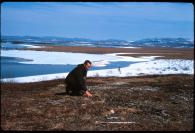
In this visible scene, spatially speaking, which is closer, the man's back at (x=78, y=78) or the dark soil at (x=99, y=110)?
the dark soil at (x=99, y=110)

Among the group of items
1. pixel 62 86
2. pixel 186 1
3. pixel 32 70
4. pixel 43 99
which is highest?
pixel 186 1

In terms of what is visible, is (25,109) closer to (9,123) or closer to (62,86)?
(9,123)

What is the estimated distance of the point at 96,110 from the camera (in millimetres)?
12117

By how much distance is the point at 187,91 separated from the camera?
16859 mm

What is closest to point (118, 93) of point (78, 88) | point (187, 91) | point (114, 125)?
point (78, 88)

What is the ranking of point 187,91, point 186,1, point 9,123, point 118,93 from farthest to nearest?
point 187,91
point 118,93
point 9,123
point 186,1

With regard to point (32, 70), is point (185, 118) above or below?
above

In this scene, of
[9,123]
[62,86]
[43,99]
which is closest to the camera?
[9,123]

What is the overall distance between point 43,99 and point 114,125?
14.7 ft

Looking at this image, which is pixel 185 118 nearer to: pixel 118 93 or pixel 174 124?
pixel 174 124

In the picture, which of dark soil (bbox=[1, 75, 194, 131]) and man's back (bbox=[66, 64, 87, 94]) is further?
man's back (bbox=[66, 64, 87, 94])

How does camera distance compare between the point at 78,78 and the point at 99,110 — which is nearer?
the point at 99,110

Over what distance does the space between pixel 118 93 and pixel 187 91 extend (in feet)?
9.89

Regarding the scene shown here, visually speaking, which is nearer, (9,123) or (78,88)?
(9,123)
